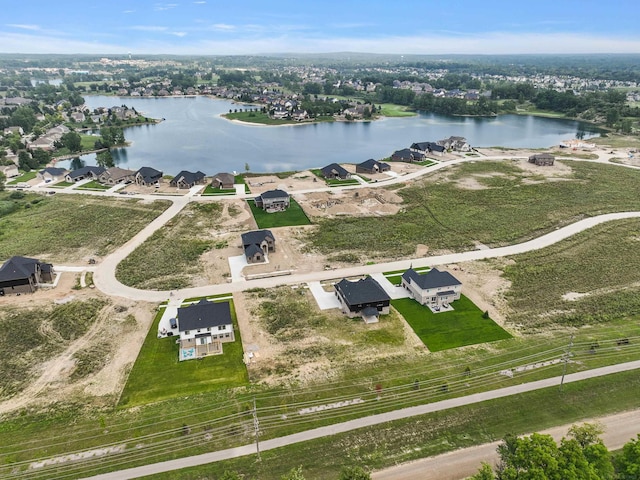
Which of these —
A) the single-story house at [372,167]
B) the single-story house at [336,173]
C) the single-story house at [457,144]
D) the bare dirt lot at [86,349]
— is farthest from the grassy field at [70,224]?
the single-story house at [457,144]

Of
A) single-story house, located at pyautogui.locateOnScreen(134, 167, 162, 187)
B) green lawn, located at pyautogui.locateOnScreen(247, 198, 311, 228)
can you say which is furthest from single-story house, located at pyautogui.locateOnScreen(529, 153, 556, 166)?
single-story house, located at pyautogui.locateOnScreen(134, 167, 162, 187)

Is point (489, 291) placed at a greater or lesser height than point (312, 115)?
lesser

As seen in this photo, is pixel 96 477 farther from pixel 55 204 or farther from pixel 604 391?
pixel 55 204

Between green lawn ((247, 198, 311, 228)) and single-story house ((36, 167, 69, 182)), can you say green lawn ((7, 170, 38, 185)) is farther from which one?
green lawn ((247, 198, 311, 228))

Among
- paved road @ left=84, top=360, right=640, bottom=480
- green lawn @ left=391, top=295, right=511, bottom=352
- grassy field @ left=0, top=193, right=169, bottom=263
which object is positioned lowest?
paved road @ left=84, top=360, right=640, bottom=480

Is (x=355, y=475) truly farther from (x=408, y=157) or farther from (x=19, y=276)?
(x=408, y=157)

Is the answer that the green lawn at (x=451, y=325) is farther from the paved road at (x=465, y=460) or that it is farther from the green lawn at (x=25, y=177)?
the green lawn at (x=25, y=177)

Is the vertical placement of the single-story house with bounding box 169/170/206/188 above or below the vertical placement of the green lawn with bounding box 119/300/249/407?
above

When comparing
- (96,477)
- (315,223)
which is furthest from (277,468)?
(315,223)
